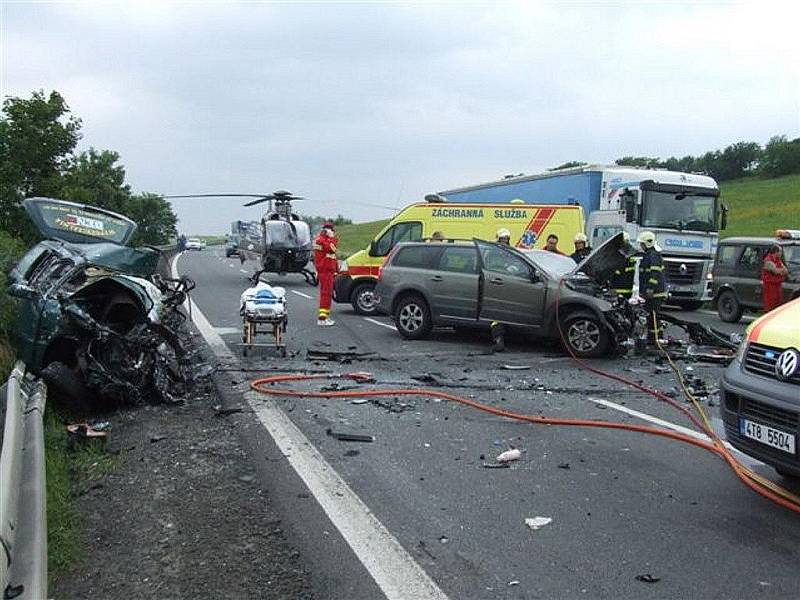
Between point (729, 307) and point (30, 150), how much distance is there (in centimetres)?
1554

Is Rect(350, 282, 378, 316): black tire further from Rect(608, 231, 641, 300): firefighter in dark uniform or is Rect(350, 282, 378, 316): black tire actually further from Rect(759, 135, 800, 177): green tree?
Rect(759, 135, 800, 177): green tree

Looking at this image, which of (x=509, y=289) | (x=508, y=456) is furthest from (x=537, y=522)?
(x=509, y=289)

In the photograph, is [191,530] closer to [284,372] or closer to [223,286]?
[284,372]

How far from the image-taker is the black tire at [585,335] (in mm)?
10445

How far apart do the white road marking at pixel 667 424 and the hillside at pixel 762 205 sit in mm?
29420

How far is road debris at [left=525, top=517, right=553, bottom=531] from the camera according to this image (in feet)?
14.0

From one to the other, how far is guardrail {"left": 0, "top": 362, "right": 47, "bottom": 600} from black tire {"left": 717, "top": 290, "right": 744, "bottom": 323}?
47.7 feet

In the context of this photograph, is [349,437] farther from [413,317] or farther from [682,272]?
[682,272]

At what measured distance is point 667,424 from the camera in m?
6.70

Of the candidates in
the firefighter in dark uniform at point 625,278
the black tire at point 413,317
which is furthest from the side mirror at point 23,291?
the firefighter in dark uniform at point 625,278

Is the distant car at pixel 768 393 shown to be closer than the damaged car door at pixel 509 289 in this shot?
Yes

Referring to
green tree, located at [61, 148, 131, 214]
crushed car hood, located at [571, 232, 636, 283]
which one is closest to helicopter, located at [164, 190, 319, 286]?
green tree, located at [61, 148, 131, 214]

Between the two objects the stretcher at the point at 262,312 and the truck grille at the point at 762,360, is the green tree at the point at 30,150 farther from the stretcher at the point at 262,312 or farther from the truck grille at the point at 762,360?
the truck grille at the point at 762,360

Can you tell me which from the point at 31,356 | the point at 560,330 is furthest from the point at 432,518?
the point at 560,330
